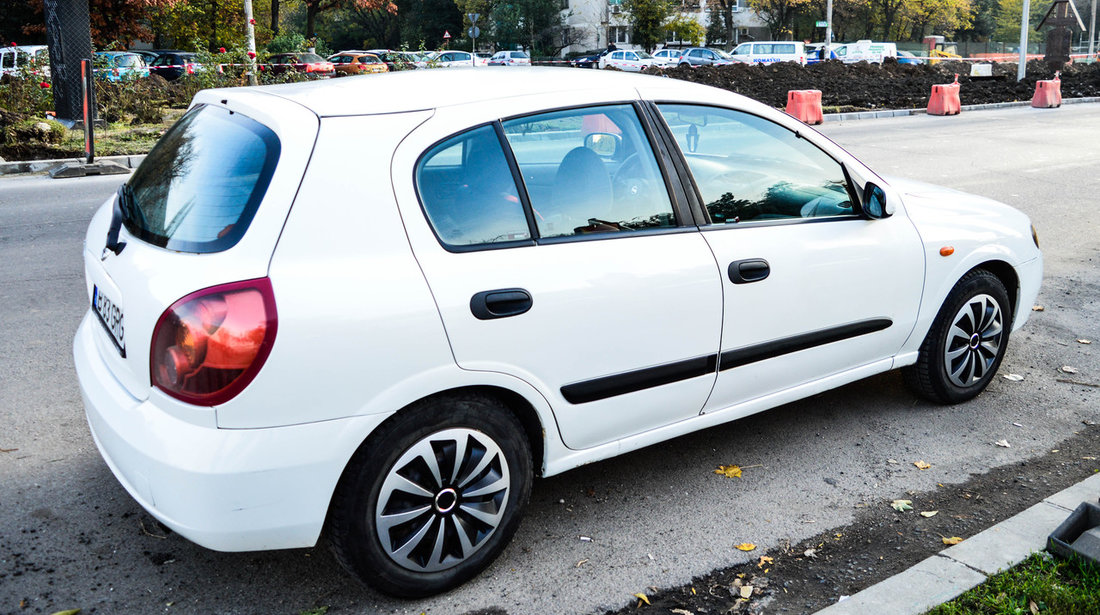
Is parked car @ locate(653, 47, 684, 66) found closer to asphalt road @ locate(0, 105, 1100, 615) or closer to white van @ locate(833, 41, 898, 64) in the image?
white van @ locate(833, 41, 898, 64)

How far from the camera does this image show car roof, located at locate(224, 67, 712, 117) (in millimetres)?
3027

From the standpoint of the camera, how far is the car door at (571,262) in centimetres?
294

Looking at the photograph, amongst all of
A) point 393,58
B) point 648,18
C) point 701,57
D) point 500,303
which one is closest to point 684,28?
point 648,18

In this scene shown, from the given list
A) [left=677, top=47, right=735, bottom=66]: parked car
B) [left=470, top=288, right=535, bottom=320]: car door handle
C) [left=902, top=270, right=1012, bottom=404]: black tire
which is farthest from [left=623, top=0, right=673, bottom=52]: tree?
[left=470, top=288, right=535, bottom=320]: car door handle

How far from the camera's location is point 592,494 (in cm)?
381

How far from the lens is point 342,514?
111 inches

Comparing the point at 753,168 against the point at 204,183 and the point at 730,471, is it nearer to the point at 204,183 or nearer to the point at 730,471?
the point at 730,471

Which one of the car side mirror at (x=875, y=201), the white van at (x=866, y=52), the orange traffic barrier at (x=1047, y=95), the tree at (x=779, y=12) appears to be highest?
the tree at (x=779, y=12)

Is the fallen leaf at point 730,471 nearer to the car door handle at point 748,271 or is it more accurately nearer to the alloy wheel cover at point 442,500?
the car door handle at point 748,271

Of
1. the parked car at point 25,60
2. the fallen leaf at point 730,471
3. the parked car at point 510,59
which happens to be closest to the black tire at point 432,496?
the fallen leaf at point 730,471

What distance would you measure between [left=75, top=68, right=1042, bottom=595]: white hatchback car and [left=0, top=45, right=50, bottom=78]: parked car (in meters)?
17.3

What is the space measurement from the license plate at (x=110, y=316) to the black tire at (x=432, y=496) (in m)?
0.82

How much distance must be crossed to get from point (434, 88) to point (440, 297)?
0.79 meters

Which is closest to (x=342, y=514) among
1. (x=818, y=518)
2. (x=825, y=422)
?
(x=818, y=518)
